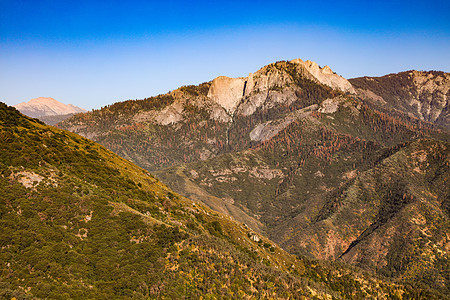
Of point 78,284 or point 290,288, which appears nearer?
point 78,284

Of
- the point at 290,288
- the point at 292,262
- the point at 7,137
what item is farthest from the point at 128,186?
the point at 292,262

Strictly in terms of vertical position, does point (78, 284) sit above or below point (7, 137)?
below

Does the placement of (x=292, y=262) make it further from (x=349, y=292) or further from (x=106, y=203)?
(x=106, y=203)

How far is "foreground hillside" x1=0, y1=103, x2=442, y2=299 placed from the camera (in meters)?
43.8

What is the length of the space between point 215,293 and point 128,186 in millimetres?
45147

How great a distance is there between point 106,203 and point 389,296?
94.2 metres

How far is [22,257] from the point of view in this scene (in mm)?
43375

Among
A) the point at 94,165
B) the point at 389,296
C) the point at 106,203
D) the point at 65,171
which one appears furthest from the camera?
the point at 389,296

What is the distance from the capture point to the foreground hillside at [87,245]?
43812mm

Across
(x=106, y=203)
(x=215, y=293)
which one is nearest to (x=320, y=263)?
(x=215, y=293)

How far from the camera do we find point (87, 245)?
51406 millimetres

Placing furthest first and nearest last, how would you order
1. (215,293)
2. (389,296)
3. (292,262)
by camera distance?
1. (292,262)
2. (389,296)
3. (215,293)

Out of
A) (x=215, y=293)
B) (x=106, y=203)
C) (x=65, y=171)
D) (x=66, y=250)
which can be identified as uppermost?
(x=65, y=171)

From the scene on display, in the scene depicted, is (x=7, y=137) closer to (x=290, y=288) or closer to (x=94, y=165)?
(x=94, y=165)
